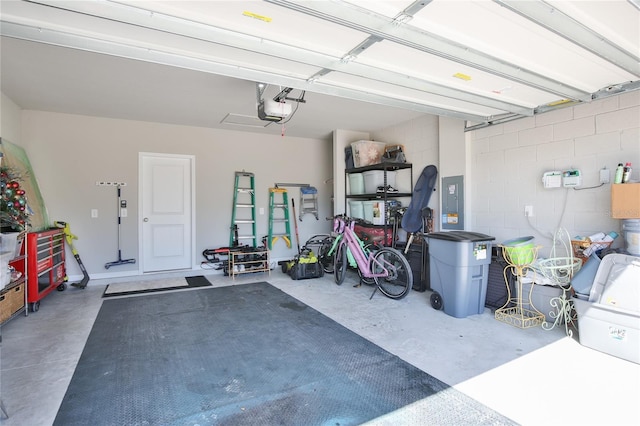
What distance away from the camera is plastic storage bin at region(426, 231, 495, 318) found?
349cm

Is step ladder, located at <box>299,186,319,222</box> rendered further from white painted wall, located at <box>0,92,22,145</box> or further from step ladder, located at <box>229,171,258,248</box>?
white painted wall, located at <box>0,92,22,145</box>

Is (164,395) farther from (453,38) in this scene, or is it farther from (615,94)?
(615,94)

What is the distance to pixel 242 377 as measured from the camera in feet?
7.67

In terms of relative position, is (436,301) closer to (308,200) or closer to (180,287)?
(180,287)

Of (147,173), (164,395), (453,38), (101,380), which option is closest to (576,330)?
(453,38)

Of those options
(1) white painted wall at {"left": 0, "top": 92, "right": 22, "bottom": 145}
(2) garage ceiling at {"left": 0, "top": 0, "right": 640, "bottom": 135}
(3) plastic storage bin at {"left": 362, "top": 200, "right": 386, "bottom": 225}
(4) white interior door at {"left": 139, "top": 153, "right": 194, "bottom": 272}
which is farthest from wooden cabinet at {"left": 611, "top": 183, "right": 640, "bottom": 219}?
(1) white painted wall at {"left": 0, "top": 92, "right": 22, "bottom": 145}

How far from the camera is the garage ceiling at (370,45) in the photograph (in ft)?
5.72

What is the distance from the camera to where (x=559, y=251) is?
3508mm

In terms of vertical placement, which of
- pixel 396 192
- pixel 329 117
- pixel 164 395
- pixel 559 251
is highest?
pixel 329 117

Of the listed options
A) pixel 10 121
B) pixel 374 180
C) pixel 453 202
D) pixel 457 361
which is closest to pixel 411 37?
pixel 457 361

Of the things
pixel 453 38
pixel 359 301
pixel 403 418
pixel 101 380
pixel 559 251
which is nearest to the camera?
pixel 403 418

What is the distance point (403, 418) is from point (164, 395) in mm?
1476

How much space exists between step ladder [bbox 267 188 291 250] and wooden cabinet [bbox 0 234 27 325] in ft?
11.8

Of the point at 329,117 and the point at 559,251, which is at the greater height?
the point at 329,117
